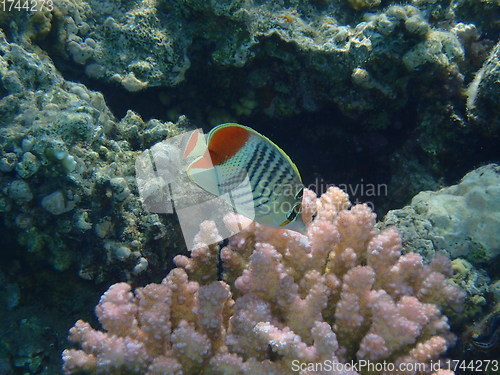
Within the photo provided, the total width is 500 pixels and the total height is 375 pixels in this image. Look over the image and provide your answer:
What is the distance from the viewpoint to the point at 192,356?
1.89 meters

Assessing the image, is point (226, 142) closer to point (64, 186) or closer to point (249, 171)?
point (249, 171)

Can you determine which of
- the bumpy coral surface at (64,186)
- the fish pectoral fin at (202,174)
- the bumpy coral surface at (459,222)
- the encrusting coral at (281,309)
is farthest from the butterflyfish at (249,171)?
the bumpy coral surface at (459,222)

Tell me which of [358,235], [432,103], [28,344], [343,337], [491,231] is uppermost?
[432,103]

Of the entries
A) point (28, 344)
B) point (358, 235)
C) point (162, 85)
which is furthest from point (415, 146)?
point (28, 344)

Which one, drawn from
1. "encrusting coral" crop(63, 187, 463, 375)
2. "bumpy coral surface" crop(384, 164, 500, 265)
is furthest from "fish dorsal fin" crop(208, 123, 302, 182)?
"bumpy coral surface" crop(384, 164, 500, 265)

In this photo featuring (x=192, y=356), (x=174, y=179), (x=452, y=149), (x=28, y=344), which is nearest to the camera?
(x=192, y=356)

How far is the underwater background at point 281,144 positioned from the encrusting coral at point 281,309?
0.5 inches

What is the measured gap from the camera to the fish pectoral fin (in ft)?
5.57

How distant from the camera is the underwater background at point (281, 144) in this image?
1.99 m

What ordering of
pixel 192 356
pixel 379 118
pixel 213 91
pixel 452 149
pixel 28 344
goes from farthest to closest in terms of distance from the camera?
pixel 213 91
pixel 379 118
pixel 452 149
pixel 28 344
pixel 192 356

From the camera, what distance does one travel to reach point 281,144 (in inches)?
157

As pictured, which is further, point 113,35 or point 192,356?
point 113,35

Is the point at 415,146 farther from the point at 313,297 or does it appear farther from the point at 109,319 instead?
the point at 109,319

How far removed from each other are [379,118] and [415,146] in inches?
18.0
